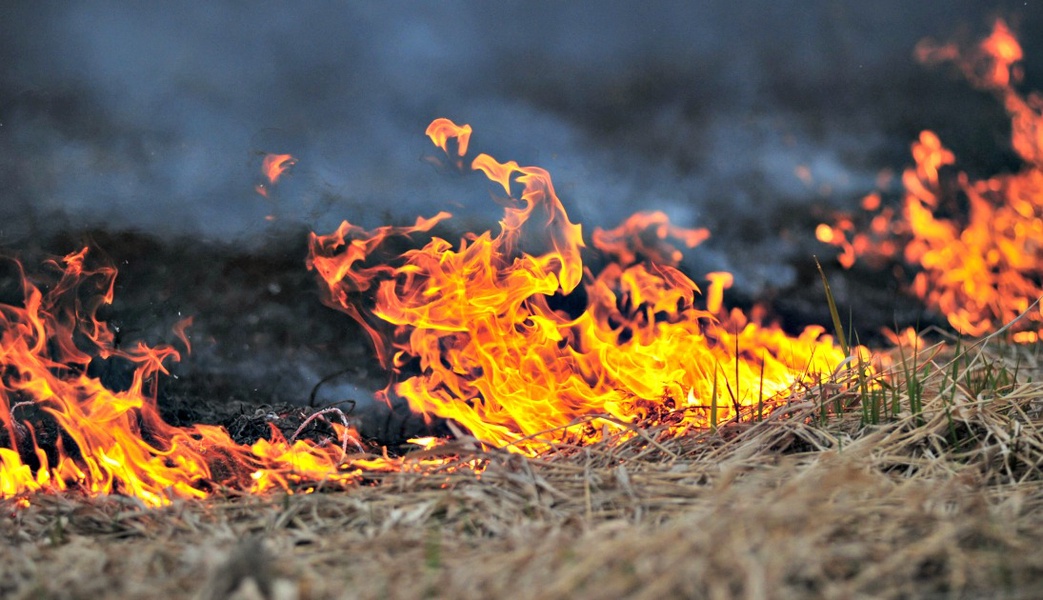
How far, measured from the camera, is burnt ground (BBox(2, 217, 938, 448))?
13.4ft

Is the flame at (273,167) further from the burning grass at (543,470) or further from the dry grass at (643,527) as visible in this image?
the dry grass at (643,527)

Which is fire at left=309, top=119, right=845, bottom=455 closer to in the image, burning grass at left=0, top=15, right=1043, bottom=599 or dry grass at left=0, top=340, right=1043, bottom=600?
burning grass at left=0, top=15, right=1043, bottom=599

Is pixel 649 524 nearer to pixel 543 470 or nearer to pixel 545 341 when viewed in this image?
pixel 543 470

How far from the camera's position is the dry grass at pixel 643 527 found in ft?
4.07

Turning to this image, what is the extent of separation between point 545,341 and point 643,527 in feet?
5.40

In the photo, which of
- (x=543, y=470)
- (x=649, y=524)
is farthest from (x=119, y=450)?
(x=649, y=524)

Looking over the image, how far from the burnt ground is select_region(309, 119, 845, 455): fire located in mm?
366

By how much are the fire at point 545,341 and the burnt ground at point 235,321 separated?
366 mm

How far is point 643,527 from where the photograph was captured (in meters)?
1.47

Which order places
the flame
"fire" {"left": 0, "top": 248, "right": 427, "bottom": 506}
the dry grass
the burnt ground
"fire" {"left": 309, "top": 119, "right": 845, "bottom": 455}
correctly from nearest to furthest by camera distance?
the dry grass → "fire" {"left": 0, "top": 248, "right": 427, "bottom": 506} → "fire" {"left": 309, "top": 119, "right": 845, "bottom": 455} → the burnt ground → the flame

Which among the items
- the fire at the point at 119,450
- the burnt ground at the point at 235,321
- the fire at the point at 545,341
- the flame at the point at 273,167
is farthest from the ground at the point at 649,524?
the flame at the point at 273,167

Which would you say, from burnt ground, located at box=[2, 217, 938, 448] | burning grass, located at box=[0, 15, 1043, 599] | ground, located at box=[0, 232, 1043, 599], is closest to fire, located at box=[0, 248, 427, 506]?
burning grass, located at box=[0, 15, 1043, 599]

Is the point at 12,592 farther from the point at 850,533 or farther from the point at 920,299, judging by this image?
the point at 920,299

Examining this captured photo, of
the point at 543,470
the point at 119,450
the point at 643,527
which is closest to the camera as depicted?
the point at 643,527
